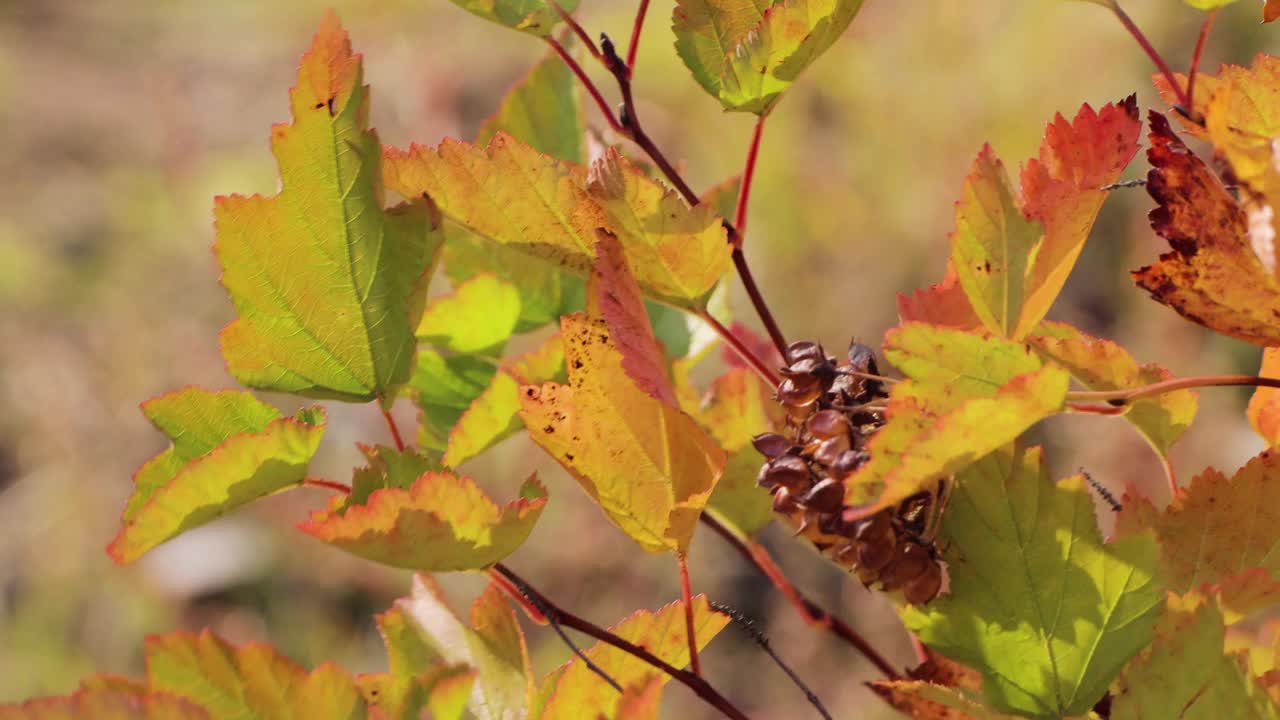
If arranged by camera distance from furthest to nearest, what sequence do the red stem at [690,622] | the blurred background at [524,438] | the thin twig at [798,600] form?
the blurred background at [524,438], the thin twig at [798,600], the red stem at [690,622]

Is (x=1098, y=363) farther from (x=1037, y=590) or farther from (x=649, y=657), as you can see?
(x=649, y=657)

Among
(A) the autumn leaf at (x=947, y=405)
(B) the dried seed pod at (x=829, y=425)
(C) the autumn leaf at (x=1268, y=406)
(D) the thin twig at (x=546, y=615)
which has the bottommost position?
(C) the autumn leaf at (x=1268, y=406)

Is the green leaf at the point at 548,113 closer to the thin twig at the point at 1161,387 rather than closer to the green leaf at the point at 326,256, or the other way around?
the green leaf at the point at 326,256

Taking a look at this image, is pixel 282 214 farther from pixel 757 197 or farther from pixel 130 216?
pixel 130 216

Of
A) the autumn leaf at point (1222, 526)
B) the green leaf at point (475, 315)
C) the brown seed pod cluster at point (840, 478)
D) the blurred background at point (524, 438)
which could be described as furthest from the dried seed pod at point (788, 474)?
the blurred background at point (524, 438)

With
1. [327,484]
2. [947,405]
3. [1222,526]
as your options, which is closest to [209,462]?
[327,484]

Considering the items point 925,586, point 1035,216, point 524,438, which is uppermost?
point 1035,216

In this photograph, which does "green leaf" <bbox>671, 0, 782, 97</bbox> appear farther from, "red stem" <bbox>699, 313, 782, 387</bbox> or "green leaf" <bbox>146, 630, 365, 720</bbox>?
"green leaf" <bbox>146, 630, 365, 720</bbox>
